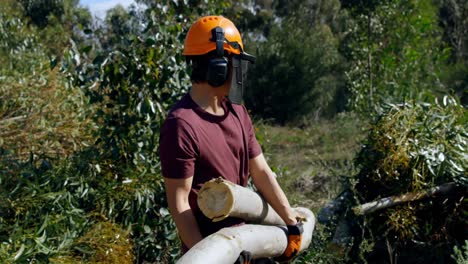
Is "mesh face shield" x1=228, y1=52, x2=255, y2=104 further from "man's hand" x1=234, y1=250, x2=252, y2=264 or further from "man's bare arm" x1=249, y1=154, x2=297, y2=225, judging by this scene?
"man's hand" x1=234, y1=250, x2=252, y2=264

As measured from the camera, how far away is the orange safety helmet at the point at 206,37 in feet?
9.40

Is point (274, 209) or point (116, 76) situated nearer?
point (274, 209)

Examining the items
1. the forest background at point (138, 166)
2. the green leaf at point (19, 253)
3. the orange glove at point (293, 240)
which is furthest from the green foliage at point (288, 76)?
the orange glove at point (293, 240)

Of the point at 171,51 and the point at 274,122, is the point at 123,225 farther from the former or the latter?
the point at 274,122

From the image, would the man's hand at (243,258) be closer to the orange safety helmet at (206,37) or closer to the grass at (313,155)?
the orange safety helmet at (206,37)

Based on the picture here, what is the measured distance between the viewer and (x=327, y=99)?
1948 cm

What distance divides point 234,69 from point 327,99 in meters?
16.8

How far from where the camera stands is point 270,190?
123 inches

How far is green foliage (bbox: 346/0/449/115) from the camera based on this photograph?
11.4m

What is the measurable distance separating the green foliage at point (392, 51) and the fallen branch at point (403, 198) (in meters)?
6.02

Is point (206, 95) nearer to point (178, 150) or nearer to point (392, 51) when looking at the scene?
point (178, 150)

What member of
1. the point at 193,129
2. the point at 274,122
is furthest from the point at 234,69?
the point at 274,122

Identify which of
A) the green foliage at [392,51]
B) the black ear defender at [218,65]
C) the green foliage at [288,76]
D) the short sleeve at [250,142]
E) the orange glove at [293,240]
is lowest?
the green foliage at [288,76]

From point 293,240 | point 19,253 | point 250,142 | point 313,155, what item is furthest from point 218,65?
point 313,155
